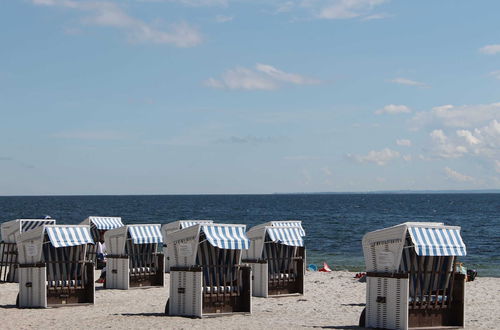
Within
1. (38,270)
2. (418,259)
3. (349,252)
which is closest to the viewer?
(418,259)

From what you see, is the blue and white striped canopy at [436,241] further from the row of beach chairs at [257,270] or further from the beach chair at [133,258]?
the beach chair at [133,258]

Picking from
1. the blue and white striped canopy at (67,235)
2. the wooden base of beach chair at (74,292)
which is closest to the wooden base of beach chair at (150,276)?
the wooden base of beach chair at (74,292)

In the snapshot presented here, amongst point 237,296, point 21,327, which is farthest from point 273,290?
point 21,327

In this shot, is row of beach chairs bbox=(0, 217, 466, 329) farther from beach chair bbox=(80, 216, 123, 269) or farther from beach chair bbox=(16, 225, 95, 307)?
beach chair bbox=(80, 216, 123, 269)

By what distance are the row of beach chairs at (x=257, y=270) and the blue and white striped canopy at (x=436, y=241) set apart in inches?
0.6

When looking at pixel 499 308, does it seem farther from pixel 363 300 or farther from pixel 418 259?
pixel 418 259

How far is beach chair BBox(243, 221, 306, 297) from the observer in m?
17.2

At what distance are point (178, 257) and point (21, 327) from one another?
294 cm

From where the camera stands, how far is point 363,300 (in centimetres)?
1731

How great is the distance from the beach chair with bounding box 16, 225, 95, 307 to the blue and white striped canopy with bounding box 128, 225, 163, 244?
3.74 m

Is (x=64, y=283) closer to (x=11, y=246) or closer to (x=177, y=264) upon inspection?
(x=177, y=264)

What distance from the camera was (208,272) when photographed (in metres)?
13.8

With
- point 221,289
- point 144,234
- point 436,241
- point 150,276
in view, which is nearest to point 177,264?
point 221,289

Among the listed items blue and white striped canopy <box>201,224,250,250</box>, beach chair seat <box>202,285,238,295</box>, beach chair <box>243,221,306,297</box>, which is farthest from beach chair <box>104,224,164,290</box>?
blue and white striped canopy <box>201,224,250,250</box>
